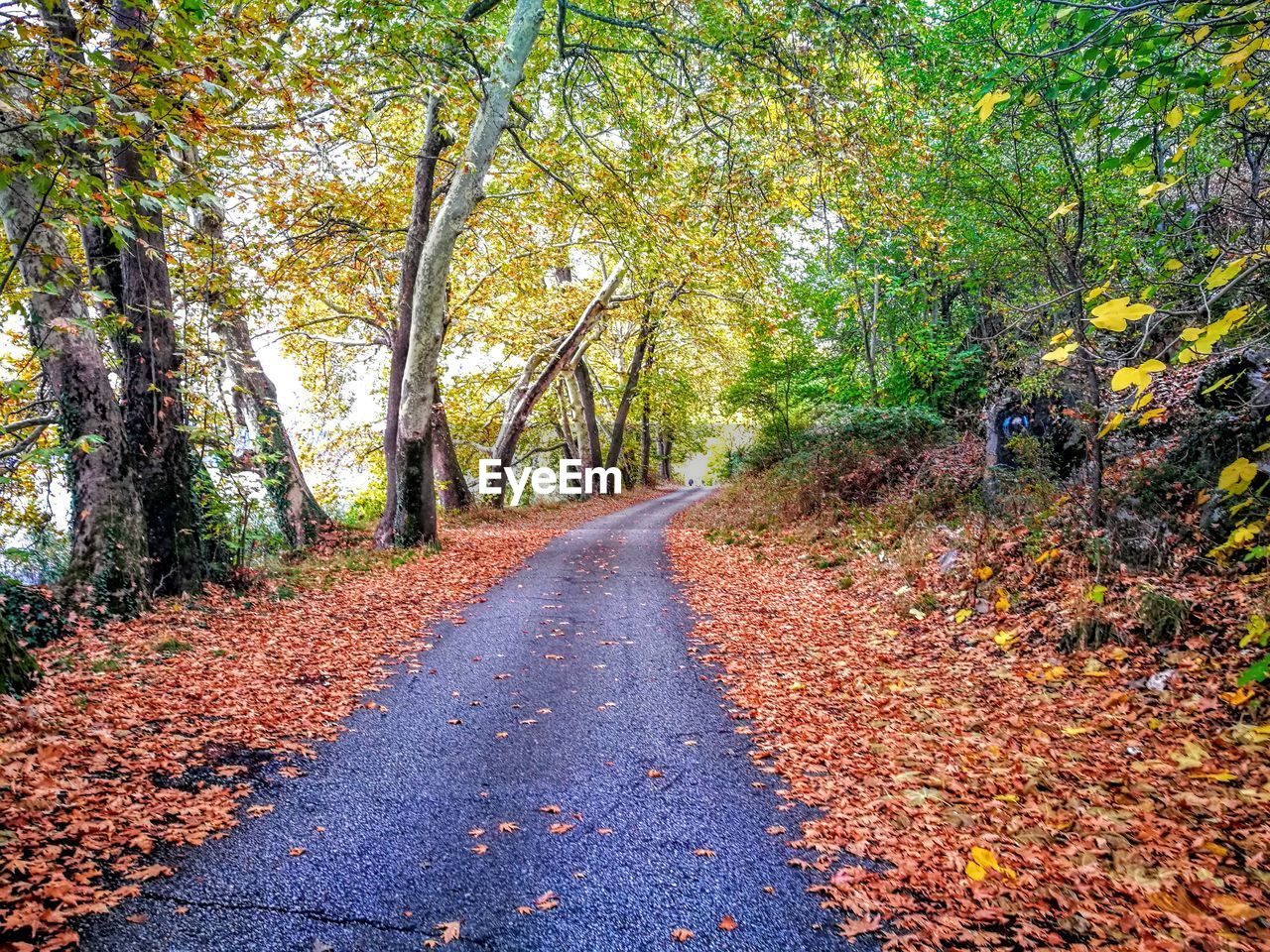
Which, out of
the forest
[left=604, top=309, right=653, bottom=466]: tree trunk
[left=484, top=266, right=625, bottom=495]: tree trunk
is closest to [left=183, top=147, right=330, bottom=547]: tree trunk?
the forest

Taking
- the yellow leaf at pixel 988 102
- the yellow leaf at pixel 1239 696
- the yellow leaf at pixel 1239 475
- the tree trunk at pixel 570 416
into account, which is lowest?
the yellow leaf at pixel 1239 696

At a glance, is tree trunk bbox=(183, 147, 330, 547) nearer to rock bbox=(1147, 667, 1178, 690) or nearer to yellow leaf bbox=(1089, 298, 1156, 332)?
yellow leaf bbox=(1089, 298, 1156, 332)

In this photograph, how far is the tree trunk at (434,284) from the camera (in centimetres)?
980

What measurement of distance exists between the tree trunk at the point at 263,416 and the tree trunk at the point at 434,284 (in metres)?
2.04

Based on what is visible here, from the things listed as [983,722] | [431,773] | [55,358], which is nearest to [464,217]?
[55,358]

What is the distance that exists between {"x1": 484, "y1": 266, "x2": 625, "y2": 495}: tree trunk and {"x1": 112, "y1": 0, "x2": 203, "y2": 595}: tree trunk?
12375 millimetres

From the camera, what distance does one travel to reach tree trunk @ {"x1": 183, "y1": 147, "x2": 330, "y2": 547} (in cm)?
1041

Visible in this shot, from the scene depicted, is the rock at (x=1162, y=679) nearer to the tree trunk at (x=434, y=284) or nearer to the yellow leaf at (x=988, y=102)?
the yellow leaf at (x=988, y=102)

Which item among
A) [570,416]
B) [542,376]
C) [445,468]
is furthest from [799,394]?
[570,416]

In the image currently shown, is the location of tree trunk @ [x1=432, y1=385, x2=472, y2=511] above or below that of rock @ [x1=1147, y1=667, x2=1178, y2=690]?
above

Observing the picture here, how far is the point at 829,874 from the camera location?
10.6ft

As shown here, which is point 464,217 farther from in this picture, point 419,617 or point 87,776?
point 87,776

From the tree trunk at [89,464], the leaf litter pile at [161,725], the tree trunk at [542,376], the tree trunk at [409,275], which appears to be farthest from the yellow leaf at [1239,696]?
the tree trunk at [542,376]

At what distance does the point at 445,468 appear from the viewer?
1819 cm
